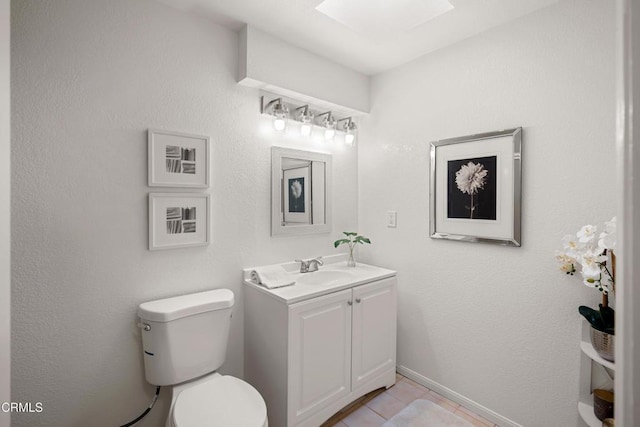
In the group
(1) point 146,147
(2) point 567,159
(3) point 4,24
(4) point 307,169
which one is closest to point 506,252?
(2) point 567,159

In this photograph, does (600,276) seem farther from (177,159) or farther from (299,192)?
(177,159)

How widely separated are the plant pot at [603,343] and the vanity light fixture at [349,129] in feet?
6.29

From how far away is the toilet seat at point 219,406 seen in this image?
4.15ft

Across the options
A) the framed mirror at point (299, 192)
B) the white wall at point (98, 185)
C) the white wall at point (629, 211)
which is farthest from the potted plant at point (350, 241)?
the white wall at point (629, 211)

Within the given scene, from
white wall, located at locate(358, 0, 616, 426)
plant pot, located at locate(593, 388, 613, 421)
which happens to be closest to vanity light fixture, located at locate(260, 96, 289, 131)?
white wall, located at locate(358, 0, 616, 426)

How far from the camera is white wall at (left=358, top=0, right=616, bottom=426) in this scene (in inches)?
62.0

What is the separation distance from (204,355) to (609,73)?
2.49 meters

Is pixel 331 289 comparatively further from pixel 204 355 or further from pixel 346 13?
pixel 346 13

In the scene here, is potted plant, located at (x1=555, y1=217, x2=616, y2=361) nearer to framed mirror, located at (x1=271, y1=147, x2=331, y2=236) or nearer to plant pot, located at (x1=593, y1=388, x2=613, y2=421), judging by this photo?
plant pot, located at (x1=593, y1=388, x2=613, y2=421)

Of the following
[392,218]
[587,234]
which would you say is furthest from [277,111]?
[587,234]

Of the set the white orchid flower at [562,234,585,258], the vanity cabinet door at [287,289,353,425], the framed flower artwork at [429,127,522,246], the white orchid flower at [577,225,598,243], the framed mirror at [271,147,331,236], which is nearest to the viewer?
the white orchid flower at [577,225,598,243]

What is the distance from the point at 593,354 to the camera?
1.39 meters

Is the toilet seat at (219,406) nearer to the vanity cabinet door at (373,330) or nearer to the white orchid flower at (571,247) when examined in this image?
the vanity cabinet door at (373,330)

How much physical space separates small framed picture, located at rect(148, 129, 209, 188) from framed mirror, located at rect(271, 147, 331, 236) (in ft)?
1.61
